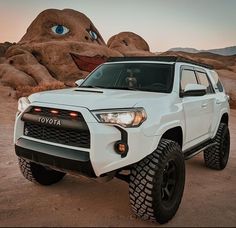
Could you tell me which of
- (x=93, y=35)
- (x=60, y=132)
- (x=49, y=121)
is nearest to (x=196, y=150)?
(x=60, y=132)

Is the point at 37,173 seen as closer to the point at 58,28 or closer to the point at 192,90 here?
the point at 192,90

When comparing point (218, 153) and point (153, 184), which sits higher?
point (153, 184)

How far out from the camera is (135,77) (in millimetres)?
4902

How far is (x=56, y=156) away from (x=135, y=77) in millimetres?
1934

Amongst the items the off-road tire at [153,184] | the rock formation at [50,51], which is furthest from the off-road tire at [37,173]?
the rock formation at [50,51]

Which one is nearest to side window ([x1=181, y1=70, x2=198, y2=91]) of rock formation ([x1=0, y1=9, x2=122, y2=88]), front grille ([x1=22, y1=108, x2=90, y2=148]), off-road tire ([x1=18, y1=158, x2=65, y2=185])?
front grille ([x1=22, y1=108, x2=90, y2=148])

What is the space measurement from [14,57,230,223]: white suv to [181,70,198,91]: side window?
0.08 m

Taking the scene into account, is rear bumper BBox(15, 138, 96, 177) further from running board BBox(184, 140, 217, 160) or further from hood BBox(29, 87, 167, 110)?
running board BBox(184, 140, 217, 160)

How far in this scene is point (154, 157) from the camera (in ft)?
11.7

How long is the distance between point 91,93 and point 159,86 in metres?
1.09

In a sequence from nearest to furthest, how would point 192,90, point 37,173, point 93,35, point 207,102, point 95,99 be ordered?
1. point 95,99
2. point 192,90
3. point 37,173
4. point 207,102
5. point 93,35

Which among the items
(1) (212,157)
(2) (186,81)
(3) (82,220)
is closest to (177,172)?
(3) (82,220)

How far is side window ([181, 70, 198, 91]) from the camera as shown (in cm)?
484

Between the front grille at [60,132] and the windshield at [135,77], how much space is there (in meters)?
1.35
